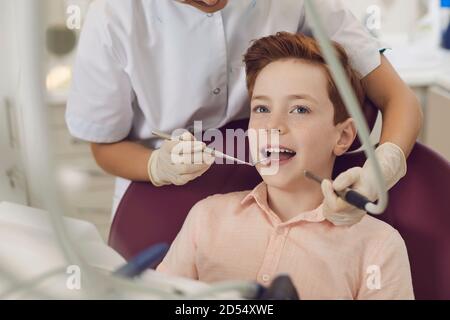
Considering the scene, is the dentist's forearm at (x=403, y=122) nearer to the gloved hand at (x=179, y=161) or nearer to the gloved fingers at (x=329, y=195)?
the gloved fingers at (x=329, y=195)

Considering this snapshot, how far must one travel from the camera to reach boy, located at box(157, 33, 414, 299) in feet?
2.45

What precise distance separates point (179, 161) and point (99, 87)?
170mm

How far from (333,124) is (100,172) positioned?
1.25 feet

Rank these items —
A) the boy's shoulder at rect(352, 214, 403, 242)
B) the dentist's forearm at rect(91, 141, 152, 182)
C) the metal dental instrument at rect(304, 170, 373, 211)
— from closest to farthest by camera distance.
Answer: the metal dental instrument at rect(304, 170, 373, 211) → the boy's shoulder at rect(352, 214, 403, 242) → the dentist's forearm at rect(91, 141, 152, 182)

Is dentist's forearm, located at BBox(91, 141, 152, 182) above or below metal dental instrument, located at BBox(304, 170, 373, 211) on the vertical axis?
below

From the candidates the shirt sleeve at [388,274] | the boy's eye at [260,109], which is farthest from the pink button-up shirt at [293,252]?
the boy's eye at [260,109]

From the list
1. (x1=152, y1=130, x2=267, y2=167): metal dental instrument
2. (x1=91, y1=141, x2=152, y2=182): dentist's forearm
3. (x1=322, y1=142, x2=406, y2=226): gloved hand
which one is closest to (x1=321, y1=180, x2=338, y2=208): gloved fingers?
(x1=322, y1=142, x2=406, y2=226): gloved hand

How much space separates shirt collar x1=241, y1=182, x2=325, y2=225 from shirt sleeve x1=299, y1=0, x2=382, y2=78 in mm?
208

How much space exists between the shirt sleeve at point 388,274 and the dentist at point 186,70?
10cm

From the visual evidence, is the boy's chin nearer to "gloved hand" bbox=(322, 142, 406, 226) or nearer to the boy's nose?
"gloved hand" bbox=(322, 142, 406, 226)

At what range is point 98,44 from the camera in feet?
2.76

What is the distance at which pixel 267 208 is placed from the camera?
0.81 meters

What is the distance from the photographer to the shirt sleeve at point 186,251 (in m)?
0.78

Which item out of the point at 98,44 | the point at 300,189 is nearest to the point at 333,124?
the point at 300,189
